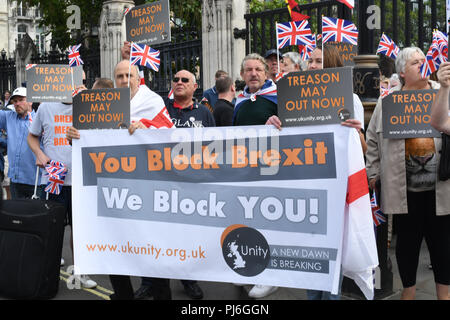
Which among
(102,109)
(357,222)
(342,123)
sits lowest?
(357,222)

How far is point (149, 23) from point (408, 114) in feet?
9.88

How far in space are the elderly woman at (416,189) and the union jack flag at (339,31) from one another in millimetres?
2173

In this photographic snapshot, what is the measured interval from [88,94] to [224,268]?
172 cm

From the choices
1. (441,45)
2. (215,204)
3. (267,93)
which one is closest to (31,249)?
(215,204)

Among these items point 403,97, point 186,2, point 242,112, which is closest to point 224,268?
point 242,112

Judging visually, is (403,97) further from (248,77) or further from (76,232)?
(76,232)

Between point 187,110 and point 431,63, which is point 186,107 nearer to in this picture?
point 187,110

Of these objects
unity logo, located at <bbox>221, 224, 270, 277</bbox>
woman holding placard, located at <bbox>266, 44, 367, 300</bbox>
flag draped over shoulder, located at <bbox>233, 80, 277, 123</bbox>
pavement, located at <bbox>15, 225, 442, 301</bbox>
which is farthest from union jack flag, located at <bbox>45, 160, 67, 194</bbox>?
woman holding placard, located at <bbox>266, 44, 367, 300</bbox>

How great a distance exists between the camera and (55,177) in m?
5.46

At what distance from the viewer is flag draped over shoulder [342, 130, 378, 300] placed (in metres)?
3.45

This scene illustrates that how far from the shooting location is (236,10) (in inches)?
430

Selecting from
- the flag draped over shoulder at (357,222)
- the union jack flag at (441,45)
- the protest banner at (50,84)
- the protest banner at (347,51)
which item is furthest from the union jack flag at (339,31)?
the flag draped over shoulder at (357,222)

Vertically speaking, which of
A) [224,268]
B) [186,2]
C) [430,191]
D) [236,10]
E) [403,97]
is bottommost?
[224,268]

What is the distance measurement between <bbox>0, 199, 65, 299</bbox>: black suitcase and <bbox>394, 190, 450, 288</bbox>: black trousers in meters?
2.96
